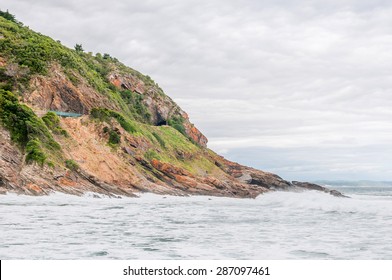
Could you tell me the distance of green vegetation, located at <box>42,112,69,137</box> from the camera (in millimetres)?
53125

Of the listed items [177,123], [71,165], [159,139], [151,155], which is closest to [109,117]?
[151,155]

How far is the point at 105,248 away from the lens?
17891mm

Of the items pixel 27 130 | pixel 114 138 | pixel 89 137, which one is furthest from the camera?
pixel 114 138

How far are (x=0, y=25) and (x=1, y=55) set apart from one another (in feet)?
38.0

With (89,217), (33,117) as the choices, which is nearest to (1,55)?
(33,117)

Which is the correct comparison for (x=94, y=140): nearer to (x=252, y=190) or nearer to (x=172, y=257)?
(x=252, y=190)

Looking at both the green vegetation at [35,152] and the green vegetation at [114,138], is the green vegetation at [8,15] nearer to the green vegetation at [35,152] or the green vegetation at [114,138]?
the green vegetation at [114,138]

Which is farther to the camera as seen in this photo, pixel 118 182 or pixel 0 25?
pixel 0 25

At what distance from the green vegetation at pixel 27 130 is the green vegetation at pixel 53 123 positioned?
2317 mm

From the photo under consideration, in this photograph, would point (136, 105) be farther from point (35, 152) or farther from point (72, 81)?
point (35, 152)

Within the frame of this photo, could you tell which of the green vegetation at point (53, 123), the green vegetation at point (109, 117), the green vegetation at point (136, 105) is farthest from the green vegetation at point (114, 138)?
the green vegetation at point (136, 105)

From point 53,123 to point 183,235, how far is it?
36.0m

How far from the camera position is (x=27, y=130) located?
4775cm

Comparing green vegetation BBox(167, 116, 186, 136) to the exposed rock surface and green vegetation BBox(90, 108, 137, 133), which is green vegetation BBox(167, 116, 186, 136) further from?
green vegetation BBox(90, 108, 137, 133)
